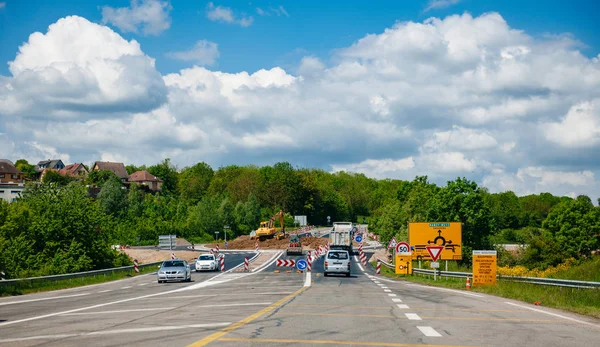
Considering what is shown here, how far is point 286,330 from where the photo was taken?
38.4 feet

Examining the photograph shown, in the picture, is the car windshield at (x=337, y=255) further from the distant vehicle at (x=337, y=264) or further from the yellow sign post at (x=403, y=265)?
the yellow sign post at (x=403, y=265)

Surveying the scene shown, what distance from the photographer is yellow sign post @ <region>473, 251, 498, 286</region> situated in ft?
92.9

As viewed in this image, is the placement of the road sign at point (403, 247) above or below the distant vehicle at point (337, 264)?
above

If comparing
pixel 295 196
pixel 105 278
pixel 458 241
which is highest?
pixel 295 196

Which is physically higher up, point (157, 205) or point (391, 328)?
point (157, 205)

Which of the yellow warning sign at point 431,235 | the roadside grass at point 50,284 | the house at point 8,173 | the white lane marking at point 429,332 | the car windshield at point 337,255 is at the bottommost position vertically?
the roadside grass at point 50,284

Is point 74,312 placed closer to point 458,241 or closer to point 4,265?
point 4,265

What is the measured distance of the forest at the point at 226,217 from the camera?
45.9 m

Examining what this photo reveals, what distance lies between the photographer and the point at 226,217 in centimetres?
12444

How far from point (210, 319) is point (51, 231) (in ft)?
117

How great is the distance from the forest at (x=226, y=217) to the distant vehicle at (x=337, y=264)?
17.8 meters

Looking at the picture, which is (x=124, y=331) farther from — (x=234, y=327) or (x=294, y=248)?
(x=294, y=248)

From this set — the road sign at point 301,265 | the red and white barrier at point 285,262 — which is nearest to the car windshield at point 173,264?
the road sign at point 301,265

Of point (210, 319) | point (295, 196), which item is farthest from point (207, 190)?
point (210, 319)
